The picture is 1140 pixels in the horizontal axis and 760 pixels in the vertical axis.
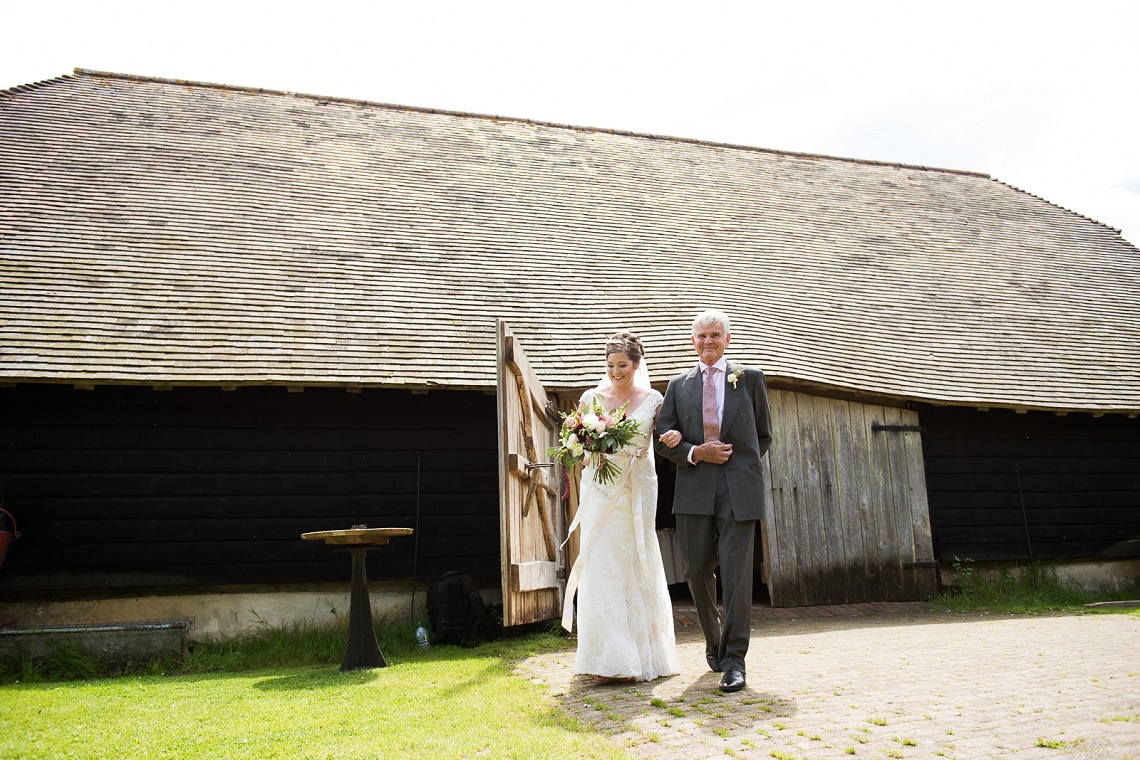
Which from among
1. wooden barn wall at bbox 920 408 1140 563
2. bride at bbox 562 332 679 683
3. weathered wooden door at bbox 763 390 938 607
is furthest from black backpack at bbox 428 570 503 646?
wooden barn wall at bbox 920 408 1140 563

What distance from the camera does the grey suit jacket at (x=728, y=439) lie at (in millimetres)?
4891

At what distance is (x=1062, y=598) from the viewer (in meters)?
10.2

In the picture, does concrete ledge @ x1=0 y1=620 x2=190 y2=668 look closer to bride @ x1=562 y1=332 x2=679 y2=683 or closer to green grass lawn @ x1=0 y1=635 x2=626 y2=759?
green grass lawn @ x1=0 y1=635 x2=626 y2=759

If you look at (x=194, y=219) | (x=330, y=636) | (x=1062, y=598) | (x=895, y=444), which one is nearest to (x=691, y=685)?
(x=330, y=636)

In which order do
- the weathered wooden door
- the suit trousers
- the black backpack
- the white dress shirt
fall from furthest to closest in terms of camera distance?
1. the weathered wooden door
2. the black backpack
3. the white dress shirt
4. the suit trousers

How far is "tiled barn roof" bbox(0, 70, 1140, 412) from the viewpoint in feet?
29.1

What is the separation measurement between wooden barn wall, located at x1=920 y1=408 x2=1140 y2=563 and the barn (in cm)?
4

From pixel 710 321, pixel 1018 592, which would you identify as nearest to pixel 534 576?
pixel 710 321

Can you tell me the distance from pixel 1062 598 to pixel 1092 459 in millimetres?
2586

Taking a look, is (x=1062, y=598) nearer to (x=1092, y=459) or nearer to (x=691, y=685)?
(x=1092, y=459)

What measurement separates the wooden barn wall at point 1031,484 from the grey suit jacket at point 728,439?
6574mm

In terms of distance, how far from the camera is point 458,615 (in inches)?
306

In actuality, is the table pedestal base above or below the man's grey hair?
below

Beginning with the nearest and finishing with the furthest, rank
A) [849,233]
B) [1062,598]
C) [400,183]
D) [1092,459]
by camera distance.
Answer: [1062,598], [1092,459], [400,183], [849,233]
